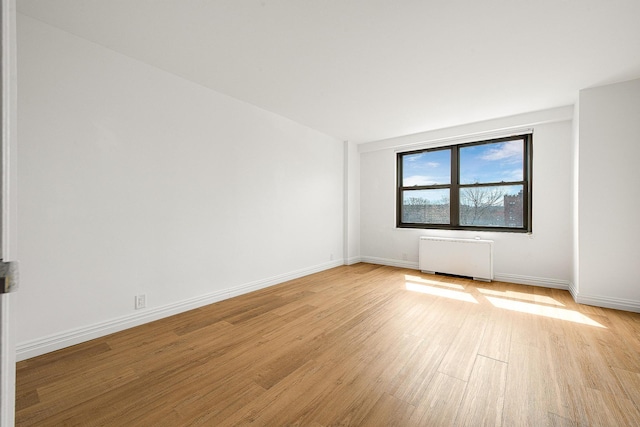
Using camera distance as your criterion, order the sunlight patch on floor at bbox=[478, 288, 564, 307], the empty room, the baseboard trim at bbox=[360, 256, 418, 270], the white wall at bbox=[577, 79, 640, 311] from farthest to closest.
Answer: the baseboard trim at bbox=[360, 256, 418, 270], the sunlight patch on floor at bbox=[478, 288, 564, 307], the white wall at bbox=[577, 79, 640, 311], the empty room

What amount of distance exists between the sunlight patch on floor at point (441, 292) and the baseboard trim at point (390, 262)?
1153 mm

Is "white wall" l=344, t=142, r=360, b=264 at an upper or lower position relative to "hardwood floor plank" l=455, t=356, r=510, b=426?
upper

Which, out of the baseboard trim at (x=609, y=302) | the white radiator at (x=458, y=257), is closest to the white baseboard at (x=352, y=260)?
the white radiator at (x=458, y=257)

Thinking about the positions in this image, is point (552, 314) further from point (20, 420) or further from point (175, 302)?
point (20, 420)

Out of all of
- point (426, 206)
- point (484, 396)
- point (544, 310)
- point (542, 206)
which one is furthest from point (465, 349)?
point (426, 206)

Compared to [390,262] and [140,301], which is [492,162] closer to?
[390,262]

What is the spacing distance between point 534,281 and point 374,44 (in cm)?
421

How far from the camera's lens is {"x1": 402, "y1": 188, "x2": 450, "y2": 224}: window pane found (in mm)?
5180

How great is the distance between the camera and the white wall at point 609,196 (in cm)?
311

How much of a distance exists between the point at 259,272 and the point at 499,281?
3.86 metres

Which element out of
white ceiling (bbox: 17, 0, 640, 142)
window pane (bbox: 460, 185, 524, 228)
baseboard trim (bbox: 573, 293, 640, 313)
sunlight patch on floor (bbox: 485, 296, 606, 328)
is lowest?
sunlight patch on floor (bbox: 485, 296, 606, 328)

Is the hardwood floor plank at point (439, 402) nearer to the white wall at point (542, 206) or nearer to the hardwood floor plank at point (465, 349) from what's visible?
the hardwood floor plank at point (465, 349)

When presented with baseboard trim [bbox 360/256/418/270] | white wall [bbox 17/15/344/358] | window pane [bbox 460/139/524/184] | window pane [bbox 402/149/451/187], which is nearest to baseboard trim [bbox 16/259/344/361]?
white wall [bbox 17/15/344/358]

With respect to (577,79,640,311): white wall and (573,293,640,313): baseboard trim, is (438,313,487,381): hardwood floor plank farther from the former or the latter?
(577,79,640,311): white wall
